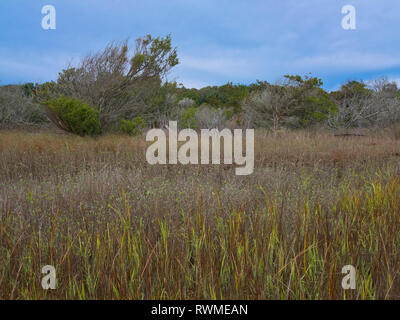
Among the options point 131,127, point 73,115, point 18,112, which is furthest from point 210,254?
point 18,112

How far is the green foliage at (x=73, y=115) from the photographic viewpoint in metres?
8.26

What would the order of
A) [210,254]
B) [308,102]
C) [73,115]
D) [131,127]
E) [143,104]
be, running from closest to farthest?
1. [210,254]
2. [73,115]
3. [131,127]
4. [143,104]
5. [308,102]

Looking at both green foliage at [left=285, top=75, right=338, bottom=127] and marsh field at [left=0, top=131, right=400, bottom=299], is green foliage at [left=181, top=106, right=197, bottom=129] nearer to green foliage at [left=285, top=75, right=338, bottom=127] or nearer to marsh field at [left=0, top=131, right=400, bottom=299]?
green foliage at [left=285, top=75, right=338, bottom=127]

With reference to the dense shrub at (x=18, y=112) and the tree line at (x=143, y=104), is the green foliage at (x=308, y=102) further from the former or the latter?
the dense shrub at (x=18, y=112)

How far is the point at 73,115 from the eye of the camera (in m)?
8.24

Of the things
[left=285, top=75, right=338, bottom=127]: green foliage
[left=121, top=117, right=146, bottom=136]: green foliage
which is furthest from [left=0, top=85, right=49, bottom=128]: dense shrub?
[left=285, top=75, right=338, bottom=127]: green foliage

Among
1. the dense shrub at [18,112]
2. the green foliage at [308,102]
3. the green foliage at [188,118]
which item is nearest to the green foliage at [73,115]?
the dense shrub at [18,112]

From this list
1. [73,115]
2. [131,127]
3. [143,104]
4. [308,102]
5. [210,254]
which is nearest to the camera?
[210,254]

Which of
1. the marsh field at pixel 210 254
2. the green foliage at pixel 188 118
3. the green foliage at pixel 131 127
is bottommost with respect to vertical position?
the marsh field at pixel 210 254

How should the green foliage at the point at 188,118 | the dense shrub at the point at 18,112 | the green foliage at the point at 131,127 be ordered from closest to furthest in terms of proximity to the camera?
the green foliage at the point at 131,127 → the dense shrub at the point at 18,112 → the green foliage at the point at 188,118

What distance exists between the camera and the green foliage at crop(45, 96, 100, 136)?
8.26 m

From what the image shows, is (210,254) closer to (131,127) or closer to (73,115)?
(73,115)

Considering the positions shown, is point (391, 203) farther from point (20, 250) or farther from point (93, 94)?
point (93, 94)

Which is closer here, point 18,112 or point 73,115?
point 73,115
